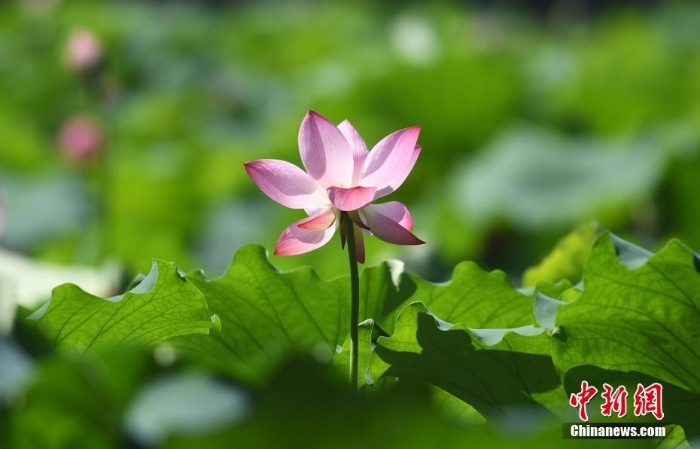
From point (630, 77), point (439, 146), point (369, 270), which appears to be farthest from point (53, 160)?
point (369, 270)

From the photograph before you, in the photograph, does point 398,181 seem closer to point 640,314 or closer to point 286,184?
point 286,184

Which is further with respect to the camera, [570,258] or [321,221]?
[570,258]

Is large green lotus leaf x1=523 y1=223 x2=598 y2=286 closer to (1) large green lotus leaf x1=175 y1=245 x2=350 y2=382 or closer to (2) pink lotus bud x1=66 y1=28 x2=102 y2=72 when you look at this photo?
(1) large green lotus leaf x1=175 y1=245 x2=350 y2=382

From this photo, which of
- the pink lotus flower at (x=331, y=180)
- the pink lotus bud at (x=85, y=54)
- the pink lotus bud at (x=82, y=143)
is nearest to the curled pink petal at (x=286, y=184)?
the pink lotus flower at (x=331, y=180)

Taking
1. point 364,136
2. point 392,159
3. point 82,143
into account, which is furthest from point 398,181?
point 82,143

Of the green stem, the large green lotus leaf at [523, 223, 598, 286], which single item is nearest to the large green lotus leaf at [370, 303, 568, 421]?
the green stem

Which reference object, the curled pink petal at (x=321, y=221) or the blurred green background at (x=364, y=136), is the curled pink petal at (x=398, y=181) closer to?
the curled pink petal at (x=321, y=221)

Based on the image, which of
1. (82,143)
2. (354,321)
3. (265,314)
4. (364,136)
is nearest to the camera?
(354,321)
